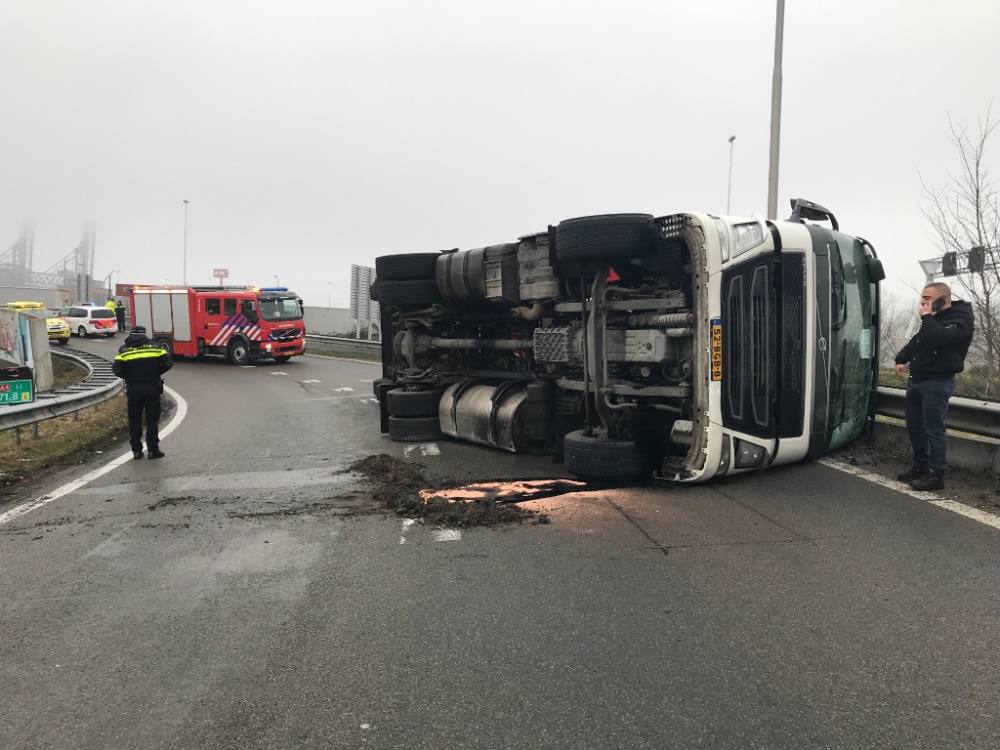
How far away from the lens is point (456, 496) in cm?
602

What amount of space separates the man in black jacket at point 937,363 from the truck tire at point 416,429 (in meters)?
5.20

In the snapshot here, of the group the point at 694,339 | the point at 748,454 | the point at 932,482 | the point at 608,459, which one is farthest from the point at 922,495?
the point at 608,459

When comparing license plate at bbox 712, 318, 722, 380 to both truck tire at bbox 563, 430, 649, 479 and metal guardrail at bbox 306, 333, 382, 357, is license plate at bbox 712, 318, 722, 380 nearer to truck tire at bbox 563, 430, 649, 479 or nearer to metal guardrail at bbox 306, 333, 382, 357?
truck tire at bbox 563, 430, 649, 479

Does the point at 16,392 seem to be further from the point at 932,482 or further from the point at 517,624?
the point at 932,482

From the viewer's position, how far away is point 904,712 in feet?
8.63

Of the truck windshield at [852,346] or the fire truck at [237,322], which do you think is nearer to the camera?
the truck windshield at [852,346]

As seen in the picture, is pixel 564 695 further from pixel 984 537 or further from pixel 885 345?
pixel 885 345

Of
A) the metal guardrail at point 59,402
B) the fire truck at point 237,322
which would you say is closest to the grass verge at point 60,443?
the metal guardrail at point 59,402

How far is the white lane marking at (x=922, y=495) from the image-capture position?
4.87 metres

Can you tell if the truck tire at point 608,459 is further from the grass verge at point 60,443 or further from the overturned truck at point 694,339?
the grass verge at point 60,443

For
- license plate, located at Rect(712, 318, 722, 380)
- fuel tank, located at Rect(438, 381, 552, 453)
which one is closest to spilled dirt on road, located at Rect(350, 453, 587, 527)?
fuel tank, located at Rect(438, 381, 552, 453)

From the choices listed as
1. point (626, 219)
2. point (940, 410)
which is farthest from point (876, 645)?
point (626, 219)

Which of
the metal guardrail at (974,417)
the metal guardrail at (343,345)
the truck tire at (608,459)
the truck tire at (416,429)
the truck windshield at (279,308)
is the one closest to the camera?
the metal guardrail at (974,417)

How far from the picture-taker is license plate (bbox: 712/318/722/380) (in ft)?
18.4
